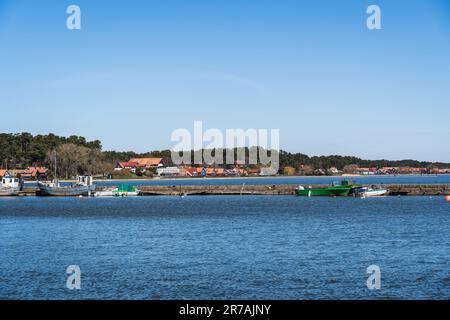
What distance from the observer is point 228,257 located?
34531mm

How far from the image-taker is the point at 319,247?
3878 cm

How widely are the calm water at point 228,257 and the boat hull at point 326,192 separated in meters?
45.4

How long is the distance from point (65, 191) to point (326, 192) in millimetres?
49446

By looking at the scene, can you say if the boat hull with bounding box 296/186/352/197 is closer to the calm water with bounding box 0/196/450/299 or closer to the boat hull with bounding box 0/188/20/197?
the calm water with bounding box 0/196/450/299

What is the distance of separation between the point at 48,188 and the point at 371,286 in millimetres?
97046

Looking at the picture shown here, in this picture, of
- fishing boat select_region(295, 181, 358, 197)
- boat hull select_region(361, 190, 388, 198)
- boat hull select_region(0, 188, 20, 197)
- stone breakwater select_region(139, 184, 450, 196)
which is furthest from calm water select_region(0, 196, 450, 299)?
boat hull select_region(0, 188, 20, 197)

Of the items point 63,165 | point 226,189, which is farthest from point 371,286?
point 63,165

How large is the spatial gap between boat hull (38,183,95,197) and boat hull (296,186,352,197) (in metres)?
40.1

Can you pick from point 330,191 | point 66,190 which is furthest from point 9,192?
point 330,191

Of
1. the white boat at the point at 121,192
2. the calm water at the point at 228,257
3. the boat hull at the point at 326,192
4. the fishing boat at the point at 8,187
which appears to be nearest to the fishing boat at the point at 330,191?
the boat hull at the point at 326,192

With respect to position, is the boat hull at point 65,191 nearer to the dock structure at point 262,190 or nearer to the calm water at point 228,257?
the dock structure at point 262,190
